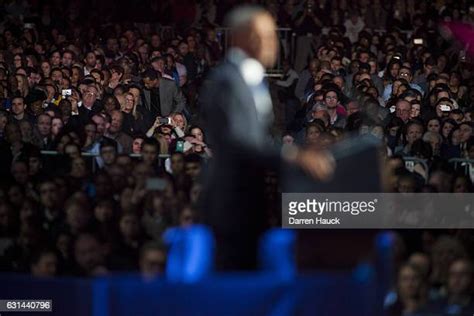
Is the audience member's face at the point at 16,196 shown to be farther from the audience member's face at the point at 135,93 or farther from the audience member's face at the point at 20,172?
the audience member's face at the point at 135,93

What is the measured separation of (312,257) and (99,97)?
8.55ft

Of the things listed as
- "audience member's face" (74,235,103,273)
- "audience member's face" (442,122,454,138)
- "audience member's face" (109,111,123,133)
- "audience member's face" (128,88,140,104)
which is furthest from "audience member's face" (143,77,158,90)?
"audience member's face" (74,235,103,273)

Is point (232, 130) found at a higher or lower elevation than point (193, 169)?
higher

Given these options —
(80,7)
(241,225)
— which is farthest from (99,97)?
(80,7)

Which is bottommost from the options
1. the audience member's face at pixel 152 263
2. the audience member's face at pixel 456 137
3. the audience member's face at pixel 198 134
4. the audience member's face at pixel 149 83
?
the audience member's face at pixel 152 263

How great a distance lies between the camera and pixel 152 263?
3.83 m

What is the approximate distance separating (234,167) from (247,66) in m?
0.34

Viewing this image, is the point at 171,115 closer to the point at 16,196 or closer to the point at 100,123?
the point at 100,123

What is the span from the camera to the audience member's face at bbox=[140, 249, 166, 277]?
3.77 metres

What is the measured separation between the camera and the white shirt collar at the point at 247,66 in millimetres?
3438

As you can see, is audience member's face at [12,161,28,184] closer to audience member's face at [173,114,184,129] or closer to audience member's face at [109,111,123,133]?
audience member's face at [109,111,123,133]

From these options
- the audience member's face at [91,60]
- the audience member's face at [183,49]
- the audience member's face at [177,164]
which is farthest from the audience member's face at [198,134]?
the audience member's face at [183,49]

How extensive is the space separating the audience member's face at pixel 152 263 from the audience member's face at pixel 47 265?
0.36 meters

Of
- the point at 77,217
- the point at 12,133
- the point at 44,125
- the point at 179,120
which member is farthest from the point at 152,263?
the point at 179,120
